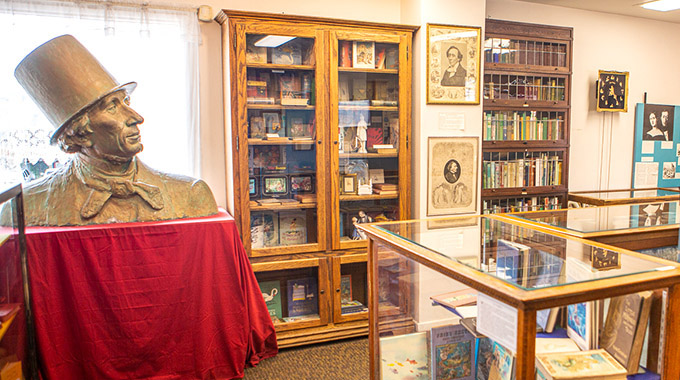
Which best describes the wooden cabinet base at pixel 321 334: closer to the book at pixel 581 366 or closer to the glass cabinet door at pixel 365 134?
the glass cabinet door at pixel 365 134

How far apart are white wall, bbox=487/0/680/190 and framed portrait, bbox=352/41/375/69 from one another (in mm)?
1547

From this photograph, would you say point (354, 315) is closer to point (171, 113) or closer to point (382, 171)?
point (382, 171)

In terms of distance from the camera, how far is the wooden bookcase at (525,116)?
12.8 ft

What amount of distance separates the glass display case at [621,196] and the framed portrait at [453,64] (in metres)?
1.40

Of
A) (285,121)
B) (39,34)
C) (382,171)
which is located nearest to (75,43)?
(39,34)

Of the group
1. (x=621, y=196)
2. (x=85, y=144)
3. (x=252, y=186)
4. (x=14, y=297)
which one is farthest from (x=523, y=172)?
(x=14, y=297)

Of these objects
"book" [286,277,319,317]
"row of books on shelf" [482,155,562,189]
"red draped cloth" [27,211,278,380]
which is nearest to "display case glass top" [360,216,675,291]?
"red draped cloth" [27,211,278,380]

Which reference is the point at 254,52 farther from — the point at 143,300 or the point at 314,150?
the point at 143,300

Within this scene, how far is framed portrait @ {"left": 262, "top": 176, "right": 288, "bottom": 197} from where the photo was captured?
10.3 ft

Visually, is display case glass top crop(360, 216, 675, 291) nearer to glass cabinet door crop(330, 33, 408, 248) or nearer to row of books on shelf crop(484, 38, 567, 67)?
glass cabinet door crop(330, 33, 408, 248)

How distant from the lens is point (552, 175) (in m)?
4.21

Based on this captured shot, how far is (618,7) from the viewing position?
4328mm

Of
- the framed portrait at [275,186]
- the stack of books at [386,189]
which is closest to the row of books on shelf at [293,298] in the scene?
the framed portrait at [275,186]

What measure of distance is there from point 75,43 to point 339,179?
5.68 ft
